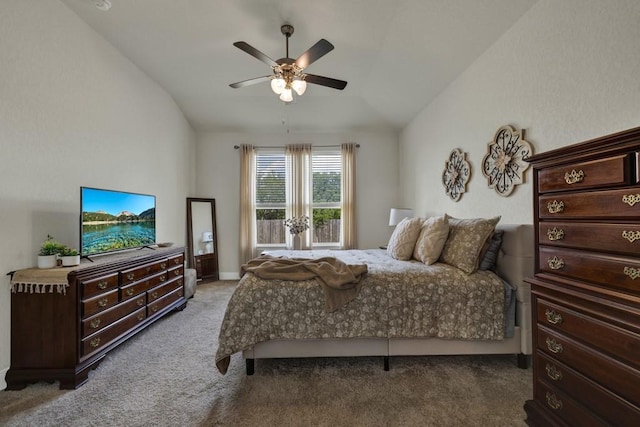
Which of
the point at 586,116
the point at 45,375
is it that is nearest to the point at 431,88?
the point at 586,116

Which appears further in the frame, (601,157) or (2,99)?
(2,99)

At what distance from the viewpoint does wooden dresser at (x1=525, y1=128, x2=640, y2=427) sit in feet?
3.51

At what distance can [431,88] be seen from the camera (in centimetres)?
369

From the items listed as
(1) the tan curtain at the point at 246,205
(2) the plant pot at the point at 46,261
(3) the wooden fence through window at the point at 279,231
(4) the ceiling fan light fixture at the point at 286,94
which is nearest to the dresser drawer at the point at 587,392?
(4) the ceiling fan light fixture at the point at 286,94

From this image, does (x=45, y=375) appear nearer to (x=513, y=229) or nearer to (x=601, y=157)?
(x=601, y=157)

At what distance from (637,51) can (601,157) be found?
0.92 metres

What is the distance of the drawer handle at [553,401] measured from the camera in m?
1.36

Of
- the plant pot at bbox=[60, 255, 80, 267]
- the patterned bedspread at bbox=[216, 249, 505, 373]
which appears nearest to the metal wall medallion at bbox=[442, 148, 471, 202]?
the patterned bedspread at bbox=[216, 249, 505, 373]

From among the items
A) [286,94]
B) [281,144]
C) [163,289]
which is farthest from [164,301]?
[281,144]

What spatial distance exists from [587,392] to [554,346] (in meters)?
0.21

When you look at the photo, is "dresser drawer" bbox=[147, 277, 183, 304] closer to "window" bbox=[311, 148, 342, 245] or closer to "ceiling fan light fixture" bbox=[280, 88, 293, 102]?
"ceiling fan light fixture" bbox=[280, 88, 293, 102]

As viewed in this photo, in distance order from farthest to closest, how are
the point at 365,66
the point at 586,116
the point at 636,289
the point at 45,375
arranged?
the point at 365,66 < the point at 45,375 < the point at 586,116 < the point at 636,289

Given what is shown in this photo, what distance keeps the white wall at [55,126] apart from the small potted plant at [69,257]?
0.25 meters

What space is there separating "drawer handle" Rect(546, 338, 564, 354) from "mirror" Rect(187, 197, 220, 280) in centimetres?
480
